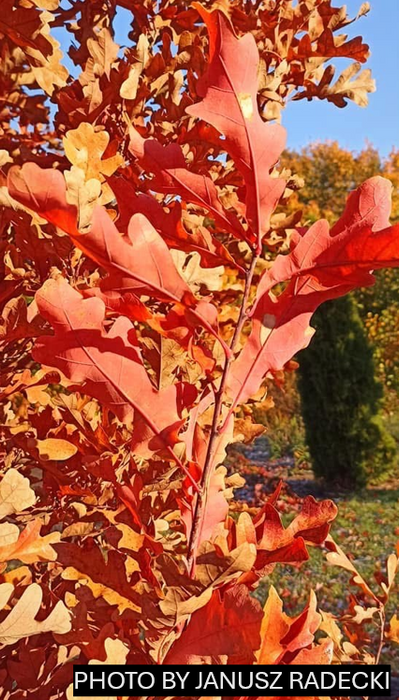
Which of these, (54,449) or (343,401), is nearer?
(54,449)

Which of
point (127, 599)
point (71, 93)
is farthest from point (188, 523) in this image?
point (71, 93)

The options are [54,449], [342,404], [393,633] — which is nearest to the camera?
[54,449]

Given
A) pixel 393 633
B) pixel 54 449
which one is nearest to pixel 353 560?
pixel 393 633

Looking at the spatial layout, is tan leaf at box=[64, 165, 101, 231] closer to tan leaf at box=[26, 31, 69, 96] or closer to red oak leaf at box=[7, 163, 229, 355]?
red oak leaf at box=[7, 163, 229, 355]

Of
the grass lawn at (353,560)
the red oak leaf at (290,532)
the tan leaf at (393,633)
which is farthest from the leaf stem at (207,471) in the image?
the grass lawn at (353,560)

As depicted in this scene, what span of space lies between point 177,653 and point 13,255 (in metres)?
0.74

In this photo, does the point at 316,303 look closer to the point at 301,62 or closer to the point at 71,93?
the point at 71,93

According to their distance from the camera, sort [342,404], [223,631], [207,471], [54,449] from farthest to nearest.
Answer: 1. [342,404]
2. [54,449]
3. [207,471]
4. [223,631]

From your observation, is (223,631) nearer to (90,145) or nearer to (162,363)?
(162,363)

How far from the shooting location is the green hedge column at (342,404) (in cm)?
959

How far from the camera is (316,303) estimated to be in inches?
31.2

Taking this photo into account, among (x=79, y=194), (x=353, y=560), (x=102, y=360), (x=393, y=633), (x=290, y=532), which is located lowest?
(x=393, y=633)

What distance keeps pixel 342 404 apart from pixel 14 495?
918 cm

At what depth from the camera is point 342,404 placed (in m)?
9.62
